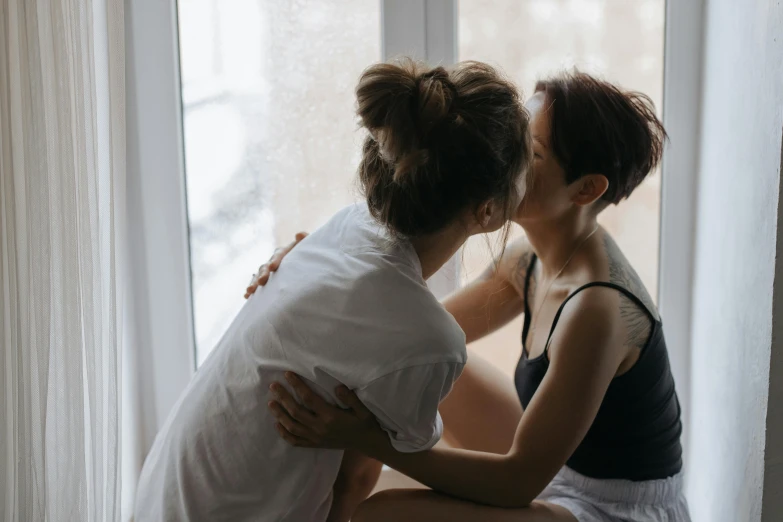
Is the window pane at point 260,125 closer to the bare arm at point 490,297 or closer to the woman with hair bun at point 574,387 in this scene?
the bare arm at point 490,297

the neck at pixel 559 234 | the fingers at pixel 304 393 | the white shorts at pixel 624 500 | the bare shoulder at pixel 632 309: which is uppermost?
the neck at pixel 559 234

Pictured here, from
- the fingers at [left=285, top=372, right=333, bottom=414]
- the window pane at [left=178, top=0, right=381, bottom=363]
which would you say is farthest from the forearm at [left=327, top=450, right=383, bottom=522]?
the window pane at [left=178, top=0, right=381, bottom=363]

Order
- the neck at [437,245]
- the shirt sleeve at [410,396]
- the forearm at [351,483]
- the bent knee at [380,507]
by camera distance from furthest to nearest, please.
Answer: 1. the forearm at [351,483]
2. the bent knee at [380,507]
3. the neck at [437,245]
4. the shirt sleeve at [410,396]

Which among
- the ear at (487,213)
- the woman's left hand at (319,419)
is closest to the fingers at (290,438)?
the woman's left hand at (319,419)

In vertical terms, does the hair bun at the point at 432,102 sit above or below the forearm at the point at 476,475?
above

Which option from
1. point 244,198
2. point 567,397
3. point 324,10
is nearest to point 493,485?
point 567,397

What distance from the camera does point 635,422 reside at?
130cm

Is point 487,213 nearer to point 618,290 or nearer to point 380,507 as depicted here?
point 618,290

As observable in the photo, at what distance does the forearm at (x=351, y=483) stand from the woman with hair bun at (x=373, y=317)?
0.19m

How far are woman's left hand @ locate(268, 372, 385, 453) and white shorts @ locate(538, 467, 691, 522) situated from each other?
421 millimetres

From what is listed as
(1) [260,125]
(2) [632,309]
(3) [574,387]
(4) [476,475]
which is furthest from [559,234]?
(1) [260,125]

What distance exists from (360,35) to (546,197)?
23.6 inches

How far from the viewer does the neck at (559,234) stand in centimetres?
137

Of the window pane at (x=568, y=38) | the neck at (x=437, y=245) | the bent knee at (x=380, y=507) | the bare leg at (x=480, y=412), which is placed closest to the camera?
the neck at (x=437, y=245)
